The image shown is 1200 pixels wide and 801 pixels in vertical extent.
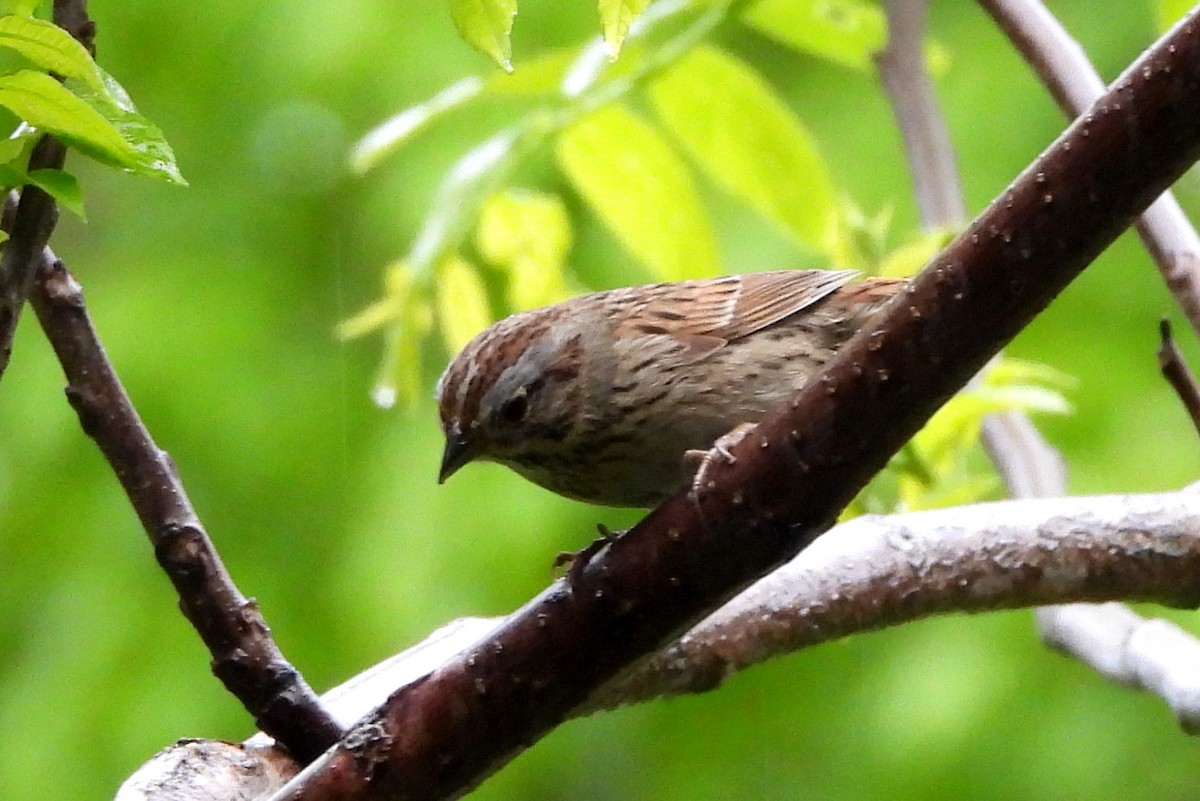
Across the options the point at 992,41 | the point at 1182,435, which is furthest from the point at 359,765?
the point at 992,41

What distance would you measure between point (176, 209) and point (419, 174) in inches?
38.8

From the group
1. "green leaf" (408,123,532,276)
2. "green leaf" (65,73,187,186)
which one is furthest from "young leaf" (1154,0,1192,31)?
"green leaf" (65,73,187,186)

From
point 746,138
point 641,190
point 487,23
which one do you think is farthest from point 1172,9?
point 487,23

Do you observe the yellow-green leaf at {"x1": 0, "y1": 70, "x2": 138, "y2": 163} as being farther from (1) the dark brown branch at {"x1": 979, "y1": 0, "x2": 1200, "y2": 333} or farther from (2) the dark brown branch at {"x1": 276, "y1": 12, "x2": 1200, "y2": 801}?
(1) the dark brown branch at {"x1": 979, "y1": 0, "x2": 1200, "y2": 333}

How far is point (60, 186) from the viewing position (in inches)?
44.7

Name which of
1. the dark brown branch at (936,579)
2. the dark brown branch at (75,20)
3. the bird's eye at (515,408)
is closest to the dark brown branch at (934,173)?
the dark brown branch at (936,579)

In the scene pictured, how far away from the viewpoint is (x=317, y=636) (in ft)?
13.1

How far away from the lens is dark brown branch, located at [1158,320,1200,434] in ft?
5.79

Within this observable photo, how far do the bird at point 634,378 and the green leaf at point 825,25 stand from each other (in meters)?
0.48

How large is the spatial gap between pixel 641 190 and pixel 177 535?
3.79ft

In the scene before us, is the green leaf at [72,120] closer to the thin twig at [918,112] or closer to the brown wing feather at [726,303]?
the brown wing feather at [726,303]

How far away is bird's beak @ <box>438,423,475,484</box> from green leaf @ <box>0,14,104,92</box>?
1177 millimetres

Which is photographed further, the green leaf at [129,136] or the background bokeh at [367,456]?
the background bokeh at [367,456]

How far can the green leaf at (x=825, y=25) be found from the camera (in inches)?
102
